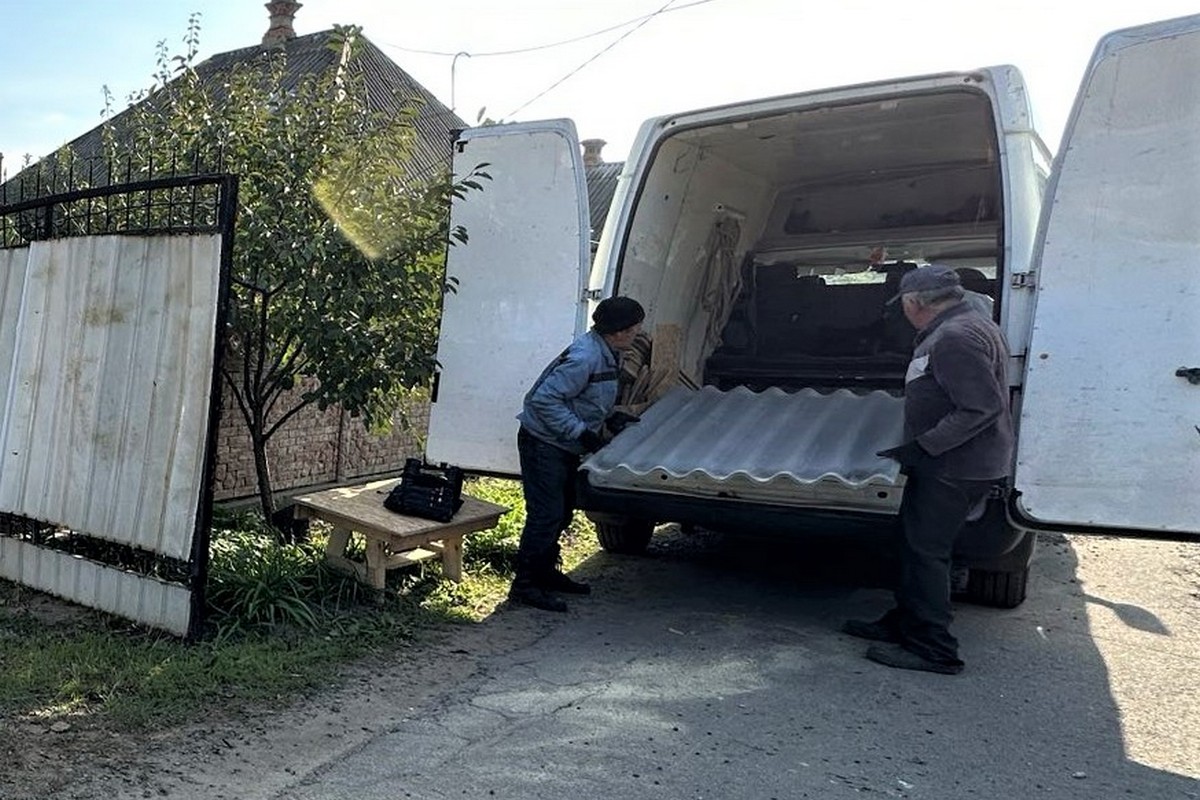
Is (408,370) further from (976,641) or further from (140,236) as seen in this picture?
(976,641)

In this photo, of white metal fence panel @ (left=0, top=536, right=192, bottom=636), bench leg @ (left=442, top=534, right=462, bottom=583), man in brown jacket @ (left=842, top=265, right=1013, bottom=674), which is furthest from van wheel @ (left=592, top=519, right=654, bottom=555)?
white metal fence panel @ (left=0, top=536, right=192, bottom=636)

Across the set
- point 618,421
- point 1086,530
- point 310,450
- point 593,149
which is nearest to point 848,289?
point 618,421

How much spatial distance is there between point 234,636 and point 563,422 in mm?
1642

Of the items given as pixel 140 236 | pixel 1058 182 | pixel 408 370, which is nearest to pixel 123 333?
pixel 140 236

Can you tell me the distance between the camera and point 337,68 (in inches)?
198

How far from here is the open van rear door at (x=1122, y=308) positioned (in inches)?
128

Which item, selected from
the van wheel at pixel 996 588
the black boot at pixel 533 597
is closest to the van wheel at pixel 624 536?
the black boot at pixel 533 597

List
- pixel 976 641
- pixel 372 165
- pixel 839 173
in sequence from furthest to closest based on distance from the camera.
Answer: pixel 839 173 → pixel 372 165 → pixel 976 641

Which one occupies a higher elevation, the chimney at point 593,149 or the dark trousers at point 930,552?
the chimney at point 593,149

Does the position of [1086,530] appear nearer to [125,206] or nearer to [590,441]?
[590,441]

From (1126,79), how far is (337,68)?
3.80 meters

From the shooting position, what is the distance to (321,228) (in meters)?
4.46

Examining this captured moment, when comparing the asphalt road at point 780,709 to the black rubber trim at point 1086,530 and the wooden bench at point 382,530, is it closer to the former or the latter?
the wooden bench at point 382,530

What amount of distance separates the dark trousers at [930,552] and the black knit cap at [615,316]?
1465mm
